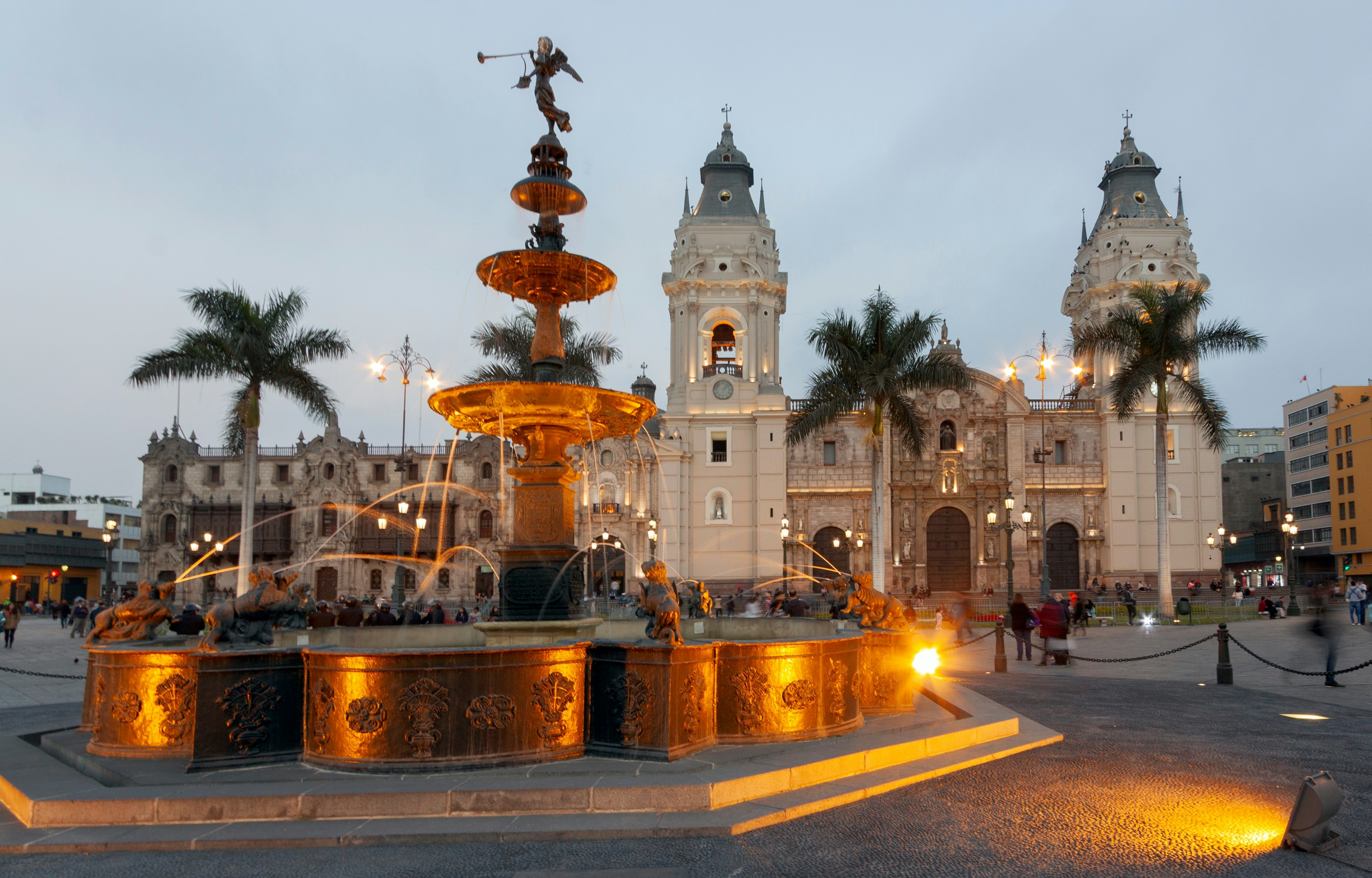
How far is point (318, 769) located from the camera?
700 cm

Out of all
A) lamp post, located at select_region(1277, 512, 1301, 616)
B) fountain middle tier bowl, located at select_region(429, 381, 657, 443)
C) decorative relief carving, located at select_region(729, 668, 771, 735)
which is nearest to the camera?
decorative relief carving, located at select_region(729, 668, 771, 735)

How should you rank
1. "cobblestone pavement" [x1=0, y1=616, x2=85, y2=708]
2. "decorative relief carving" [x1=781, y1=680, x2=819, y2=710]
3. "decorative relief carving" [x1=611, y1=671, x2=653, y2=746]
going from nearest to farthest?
1. "decorative relief carving" [x1=611, y1=671, x2=653, y2=746]
2. "decorative relief carving" [x1=781, y1=680, x2=819, y2=710]
3. "cobblestone pavement" [x1=0, y1=616, x2=85, y2=708]

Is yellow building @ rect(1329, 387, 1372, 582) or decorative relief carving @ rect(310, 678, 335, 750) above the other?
yellow building @ rect(1329, 387, 1372, 582)

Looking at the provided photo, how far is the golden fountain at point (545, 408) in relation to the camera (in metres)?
9.45

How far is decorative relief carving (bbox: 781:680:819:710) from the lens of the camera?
812cm

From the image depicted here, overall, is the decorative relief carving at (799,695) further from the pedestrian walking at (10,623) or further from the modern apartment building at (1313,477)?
the modern apartment building at (1313,477)

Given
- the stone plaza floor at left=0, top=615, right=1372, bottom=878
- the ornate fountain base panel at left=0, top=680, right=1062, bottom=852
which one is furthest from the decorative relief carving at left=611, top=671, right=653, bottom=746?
the stone plaza floor at left=0, top=615, right=1372, bottom=878

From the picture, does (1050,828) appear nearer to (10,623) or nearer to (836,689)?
(836,689)

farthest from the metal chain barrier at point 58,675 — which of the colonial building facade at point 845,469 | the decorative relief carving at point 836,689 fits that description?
the colonial building facade at point 845,469

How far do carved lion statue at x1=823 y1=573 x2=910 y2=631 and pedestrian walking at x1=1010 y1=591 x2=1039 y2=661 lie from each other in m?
9.22

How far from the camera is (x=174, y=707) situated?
25.0ft

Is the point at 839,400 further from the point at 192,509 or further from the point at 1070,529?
the point at 192,509

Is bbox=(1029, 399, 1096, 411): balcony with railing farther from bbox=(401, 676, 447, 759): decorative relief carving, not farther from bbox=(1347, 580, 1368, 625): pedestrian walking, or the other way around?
bbox=(401, 676, 447, 759): decorative relief carving

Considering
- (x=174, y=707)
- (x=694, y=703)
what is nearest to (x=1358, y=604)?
(x=694, y=703)
